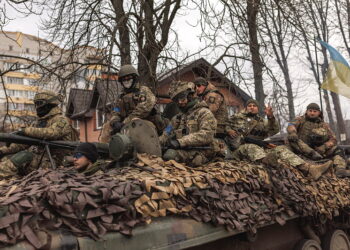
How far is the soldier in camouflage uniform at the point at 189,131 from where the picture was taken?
5434 millimetres

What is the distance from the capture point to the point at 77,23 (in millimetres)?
11172

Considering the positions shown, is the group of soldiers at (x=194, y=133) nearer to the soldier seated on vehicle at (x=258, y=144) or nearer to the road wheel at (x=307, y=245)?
the soldier seated on vehicle at (x=258, y=144)

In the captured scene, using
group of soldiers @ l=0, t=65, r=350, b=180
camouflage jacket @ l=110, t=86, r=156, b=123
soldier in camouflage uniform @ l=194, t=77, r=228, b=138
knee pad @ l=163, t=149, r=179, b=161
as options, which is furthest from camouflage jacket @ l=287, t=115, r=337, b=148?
knee pad @ l=163, t=149, r=179, b=161

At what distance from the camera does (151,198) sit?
13.2 feet

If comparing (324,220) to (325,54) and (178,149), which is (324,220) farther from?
(325,54)

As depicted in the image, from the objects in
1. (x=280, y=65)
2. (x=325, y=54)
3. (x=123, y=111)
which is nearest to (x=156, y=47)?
(x=123, y=111)

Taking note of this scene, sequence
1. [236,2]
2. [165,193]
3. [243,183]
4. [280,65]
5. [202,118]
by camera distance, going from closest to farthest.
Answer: [165,193], [243,183], [202,118], [236,2], [280,65]

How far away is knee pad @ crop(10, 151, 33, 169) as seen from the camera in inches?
270

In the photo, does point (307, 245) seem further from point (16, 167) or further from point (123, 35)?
point (123, 35)

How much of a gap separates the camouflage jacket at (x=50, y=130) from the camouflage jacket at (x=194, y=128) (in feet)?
6.08

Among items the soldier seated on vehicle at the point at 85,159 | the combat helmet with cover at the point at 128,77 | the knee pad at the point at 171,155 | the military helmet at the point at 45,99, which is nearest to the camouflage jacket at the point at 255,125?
the combat helmet with cover at the point at 128,77

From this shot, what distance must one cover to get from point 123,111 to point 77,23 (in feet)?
17.2

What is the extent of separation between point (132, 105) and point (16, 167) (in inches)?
78.0

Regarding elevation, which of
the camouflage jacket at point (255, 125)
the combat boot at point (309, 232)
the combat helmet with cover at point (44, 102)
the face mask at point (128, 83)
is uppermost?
the face mask at point (128, 83)
